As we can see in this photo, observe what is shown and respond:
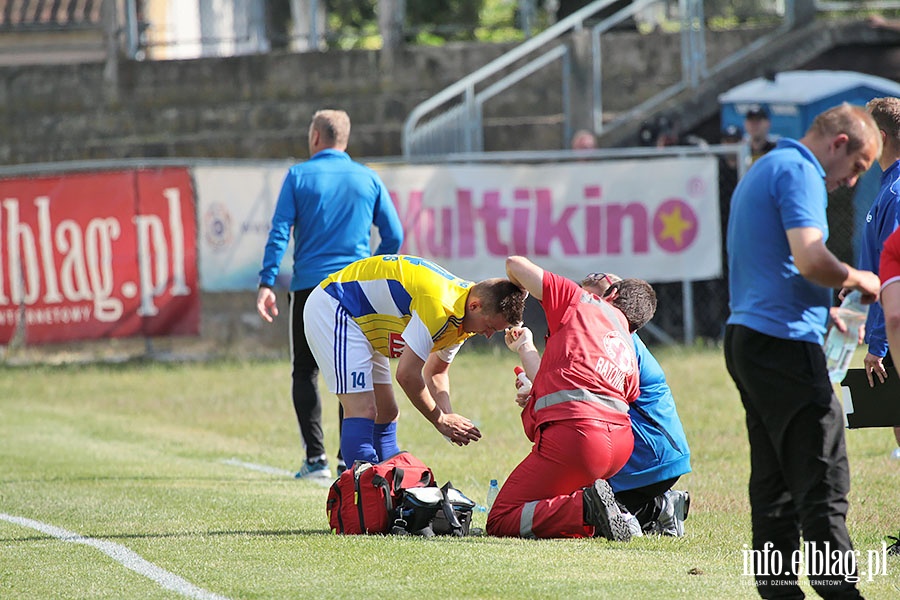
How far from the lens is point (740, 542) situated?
22.9 feet

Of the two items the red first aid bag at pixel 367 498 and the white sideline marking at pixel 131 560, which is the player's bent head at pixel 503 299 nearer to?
the red first aid bag at pixel 367 498

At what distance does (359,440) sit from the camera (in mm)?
7523

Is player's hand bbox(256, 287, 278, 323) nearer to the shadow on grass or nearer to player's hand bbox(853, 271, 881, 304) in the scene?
the shadow on grass

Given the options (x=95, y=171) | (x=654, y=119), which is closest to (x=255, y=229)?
(x=95, y=171)

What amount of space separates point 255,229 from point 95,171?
218 centimetres

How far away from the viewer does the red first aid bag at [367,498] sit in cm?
693

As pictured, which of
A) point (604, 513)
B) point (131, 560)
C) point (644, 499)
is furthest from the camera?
point (644, 499)

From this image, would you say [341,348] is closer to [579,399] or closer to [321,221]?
[579,399]

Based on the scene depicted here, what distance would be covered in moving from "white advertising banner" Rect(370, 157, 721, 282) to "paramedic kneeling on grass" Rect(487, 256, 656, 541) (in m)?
8.90

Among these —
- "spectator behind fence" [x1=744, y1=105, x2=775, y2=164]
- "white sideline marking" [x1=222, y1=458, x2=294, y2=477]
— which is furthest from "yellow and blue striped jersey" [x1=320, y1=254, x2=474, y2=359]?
A: "spectator behind fence" [x1=744, y1=105, x2=775, y2=164]

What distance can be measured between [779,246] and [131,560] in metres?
3.32

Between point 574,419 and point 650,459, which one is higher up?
point 574,419

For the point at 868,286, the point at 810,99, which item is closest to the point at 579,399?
the point at 868,286

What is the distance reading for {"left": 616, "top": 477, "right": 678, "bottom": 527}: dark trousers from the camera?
721 cm
